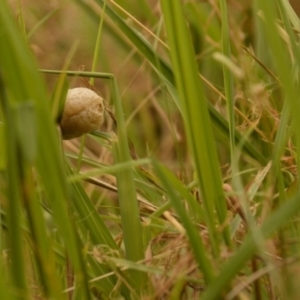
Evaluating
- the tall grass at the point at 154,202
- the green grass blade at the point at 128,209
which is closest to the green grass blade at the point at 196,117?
the tall grass at the point at 154,202

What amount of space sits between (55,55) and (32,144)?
1.35 meters

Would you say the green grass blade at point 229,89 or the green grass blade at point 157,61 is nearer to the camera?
the green grass blade at point 229,89

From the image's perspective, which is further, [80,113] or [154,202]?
[154,202]

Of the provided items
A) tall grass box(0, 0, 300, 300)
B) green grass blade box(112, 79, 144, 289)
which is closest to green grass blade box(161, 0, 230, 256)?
tall grass box(0, 0, 300, 300)

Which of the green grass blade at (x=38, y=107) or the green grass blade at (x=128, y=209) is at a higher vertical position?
the green grass blade at (x=38, y=107)

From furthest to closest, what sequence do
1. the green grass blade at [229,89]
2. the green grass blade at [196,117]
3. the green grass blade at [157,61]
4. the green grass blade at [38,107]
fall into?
the green grass blade at [157,61], the green grass blade at [229,89], the green grass blade at [196,117], the green grass blade at [38,107]

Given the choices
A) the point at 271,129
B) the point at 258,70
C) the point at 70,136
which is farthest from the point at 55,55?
the point at 70,136

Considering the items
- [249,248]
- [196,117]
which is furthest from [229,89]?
[249,248]

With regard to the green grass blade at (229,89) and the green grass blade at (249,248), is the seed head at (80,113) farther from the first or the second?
the green grass blade at (249,248)

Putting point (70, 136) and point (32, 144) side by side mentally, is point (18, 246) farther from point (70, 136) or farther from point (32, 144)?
point (70, 136)

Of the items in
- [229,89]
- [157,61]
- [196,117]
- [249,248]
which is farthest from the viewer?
[157,61]

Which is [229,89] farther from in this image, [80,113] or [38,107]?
[38,107]

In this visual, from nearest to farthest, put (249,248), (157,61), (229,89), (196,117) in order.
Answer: (249,248) < (196,117) < (229,89) < (157,61)

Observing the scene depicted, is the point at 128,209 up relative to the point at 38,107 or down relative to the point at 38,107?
down
